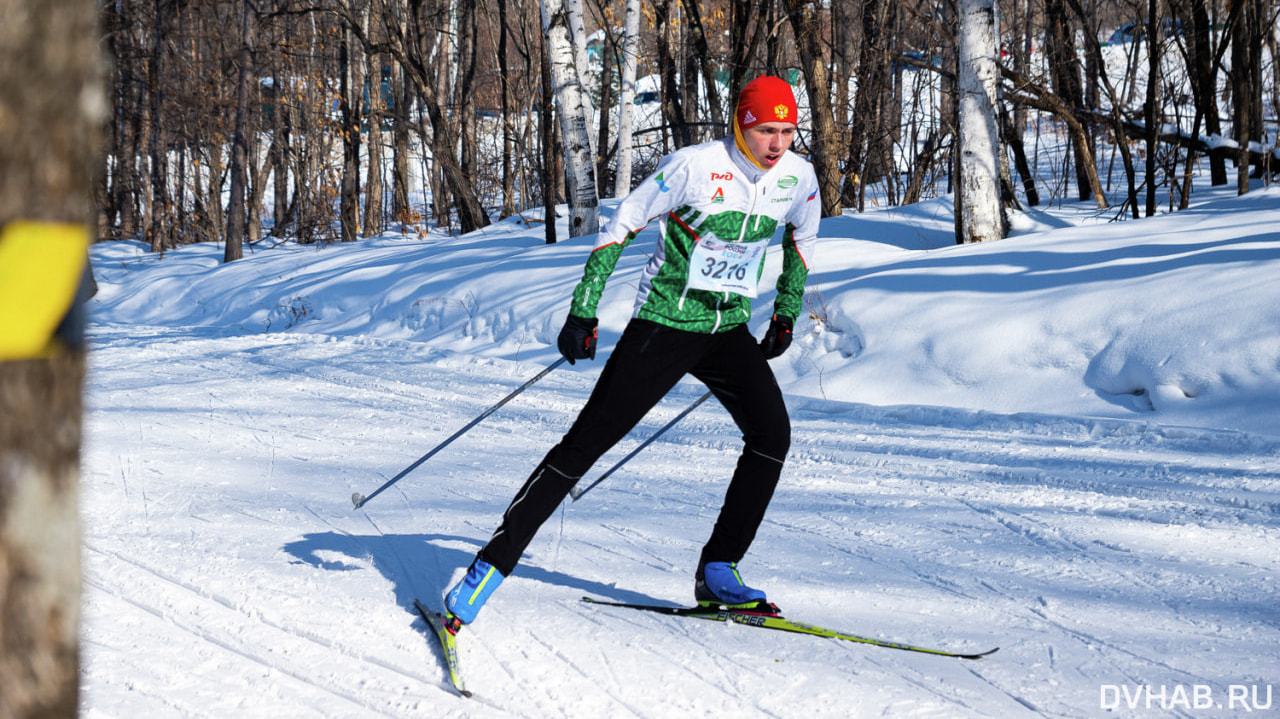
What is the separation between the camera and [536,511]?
3.01 m

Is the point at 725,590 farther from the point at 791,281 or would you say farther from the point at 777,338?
the point at 791,281

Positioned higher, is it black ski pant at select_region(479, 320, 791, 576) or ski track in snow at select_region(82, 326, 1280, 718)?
black ski pant at select_region(479, 320, 791, 576)

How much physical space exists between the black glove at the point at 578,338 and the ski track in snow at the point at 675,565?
0.90 metres

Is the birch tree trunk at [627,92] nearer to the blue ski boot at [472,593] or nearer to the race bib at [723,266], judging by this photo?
the race bib at [723,266]

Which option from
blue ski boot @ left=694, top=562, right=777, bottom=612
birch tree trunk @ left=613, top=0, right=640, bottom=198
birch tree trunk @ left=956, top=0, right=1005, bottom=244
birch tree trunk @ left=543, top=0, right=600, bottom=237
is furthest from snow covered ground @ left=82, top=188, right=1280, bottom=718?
birch tree trunk @ left=613, top=0, right=640, bottom=198

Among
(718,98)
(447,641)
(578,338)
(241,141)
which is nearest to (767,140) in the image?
(578,338)

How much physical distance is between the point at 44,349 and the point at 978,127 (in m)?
9.22

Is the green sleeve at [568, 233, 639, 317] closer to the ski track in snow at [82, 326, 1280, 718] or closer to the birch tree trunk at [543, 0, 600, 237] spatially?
the ski track in snow at [82, 326, 1280, 718]

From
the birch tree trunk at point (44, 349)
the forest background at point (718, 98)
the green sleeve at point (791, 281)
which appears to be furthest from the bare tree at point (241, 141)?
the birch tree trunk at point (44, 349)

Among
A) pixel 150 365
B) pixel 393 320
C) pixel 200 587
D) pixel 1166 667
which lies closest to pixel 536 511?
pixel 200 587

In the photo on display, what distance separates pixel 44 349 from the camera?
960mm

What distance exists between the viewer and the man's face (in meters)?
3.09

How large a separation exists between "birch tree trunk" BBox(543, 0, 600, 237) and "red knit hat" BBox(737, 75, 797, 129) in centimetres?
904

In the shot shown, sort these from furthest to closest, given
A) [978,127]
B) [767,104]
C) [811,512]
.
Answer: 1. [978,127]
2. [811,512]
3. [767,104]
